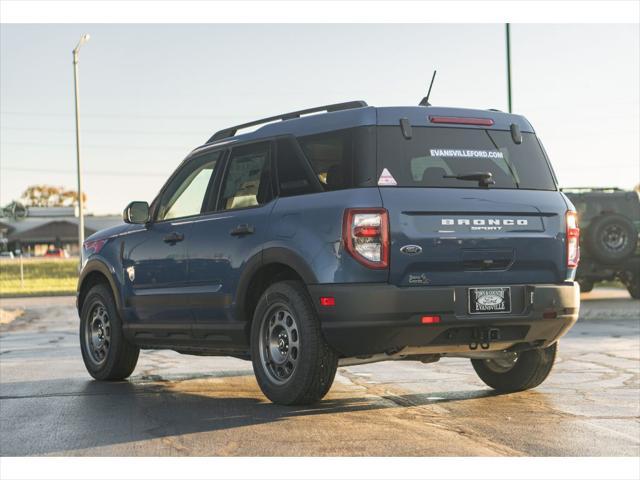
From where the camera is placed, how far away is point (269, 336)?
789 cm


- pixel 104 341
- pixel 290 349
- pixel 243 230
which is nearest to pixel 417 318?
pixel 290 349

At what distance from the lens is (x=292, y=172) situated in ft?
25.8

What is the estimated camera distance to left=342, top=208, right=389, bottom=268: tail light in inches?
278

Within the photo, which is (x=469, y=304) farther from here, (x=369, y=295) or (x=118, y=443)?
(x=118, y=443)

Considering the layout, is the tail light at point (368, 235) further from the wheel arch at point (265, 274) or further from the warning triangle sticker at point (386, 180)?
the wheel arch at point (265, 274)

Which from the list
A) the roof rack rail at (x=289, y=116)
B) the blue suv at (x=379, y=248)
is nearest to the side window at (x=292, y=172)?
the blue suv at (x=379, y=248)

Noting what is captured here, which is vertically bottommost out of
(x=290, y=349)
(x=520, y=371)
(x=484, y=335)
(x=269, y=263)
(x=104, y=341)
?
(x=520, y=371)

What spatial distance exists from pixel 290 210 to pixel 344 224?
27.7 inches

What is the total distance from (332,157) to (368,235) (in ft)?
2.56

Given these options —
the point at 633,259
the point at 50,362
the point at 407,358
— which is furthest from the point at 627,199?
the point at 407,358

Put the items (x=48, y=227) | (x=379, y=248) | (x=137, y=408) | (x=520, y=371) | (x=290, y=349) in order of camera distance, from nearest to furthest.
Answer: (x=379, y=248) < (x=290, y=349) < (x=137, y=408) < (x=520, y=371) < (x=48, y=227)

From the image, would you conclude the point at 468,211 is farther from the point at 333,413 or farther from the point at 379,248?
the point at 333,413

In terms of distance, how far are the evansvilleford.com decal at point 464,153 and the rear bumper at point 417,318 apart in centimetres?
100

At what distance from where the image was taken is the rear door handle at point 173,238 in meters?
8.95
